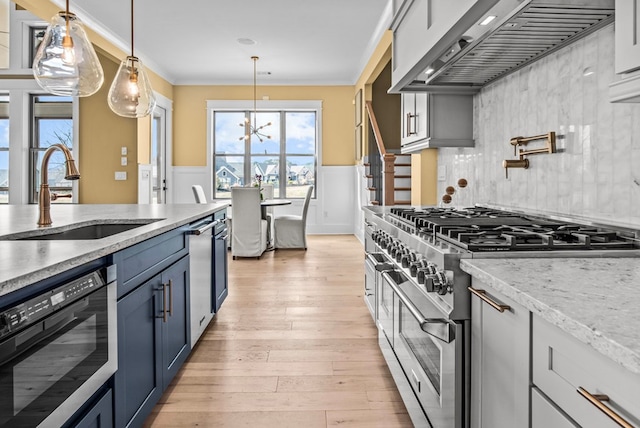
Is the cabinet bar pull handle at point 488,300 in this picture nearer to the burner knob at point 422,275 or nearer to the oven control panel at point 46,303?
the burner knob at point 422,275

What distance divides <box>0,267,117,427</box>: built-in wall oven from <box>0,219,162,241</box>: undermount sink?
0.64 meters

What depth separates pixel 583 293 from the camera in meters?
0.89

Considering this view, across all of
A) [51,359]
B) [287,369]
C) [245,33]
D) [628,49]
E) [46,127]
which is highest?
[245,33]

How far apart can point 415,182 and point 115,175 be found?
469cm

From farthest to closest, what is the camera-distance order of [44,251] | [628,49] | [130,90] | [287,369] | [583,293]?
[130,90], [287,369], [44,251], [628,49], [583,293]

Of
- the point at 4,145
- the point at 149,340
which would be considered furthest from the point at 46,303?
the point at 4,145

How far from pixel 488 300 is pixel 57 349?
1086 millimetres

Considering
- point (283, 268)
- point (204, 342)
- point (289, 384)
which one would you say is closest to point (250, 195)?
point (283, 268)

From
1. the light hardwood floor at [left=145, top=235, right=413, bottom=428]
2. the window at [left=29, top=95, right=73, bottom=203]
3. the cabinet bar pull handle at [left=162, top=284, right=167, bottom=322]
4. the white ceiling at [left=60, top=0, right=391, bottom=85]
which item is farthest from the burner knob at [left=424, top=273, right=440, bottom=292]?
the window at [left=29, top=95, right=73, bottom=203]

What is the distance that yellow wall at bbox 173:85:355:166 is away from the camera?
868 centimetres

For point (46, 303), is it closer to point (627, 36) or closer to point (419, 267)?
point (419, 267)

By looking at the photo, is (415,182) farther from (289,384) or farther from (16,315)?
(16,315)

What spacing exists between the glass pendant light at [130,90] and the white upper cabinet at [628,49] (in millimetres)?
2612

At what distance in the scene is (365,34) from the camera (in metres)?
6.12
